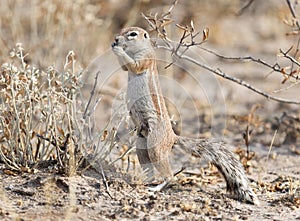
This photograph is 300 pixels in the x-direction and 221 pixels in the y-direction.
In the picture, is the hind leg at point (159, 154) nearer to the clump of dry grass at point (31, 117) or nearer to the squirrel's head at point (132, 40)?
the clump of dry grass at point (31, 117)

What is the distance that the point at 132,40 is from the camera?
13.6ft

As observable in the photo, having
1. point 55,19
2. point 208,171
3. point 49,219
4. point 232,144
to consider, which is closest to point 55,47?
point 55,19

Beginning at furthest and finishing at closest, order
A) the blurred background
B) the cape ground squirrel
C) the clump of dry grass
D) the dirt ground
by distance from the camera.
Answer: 1. the blurred background
2. the cape ground squirrel
3. the clump of dry grass
4. the dirt ground

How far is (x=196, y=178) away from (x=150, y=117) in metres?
0.71

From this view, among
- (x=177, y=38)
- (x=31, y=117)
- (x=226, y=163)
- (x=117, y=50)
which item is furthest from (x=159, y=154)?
(x=177, y=38)

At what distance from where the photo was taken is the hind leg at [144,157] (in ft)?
13.8

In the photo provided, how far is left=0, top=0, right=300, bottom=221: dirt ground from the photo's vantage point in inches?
149

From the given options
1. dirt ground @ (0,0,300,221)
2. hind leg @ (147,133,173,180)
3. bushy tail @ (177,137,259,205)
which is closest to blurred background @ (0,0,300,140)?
dirt ground @ (0,0,300,221)

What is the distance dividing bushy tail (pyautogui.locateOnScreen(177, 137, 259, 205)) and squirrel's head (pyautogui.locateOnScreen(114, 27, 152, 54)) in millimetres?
711

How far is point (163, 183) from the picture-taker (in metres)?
4.18

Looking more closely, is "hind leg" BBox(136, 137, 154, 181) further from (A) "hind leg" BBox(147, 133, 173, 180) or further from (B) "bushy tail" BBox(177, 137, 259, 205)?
(B) "bushy tail" BBox(177, 137, 259, 205)

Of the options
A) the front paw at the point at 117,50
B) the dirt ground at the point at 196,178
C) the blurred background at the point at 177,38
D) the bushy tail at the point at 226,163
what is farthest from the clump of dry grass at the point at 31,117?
the blurred background at the point at 177,38

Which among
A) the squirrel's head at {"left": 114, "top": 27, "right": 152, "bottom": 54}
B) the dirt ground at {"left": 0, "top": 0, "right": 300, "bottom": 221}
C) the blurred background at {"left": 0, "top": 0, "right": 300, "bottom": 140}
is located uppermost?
the blurred background at {"left": 0, "top": 0, "right": 300, "bottom": 140}

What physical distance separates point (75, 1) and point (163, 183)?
10.1 feet
